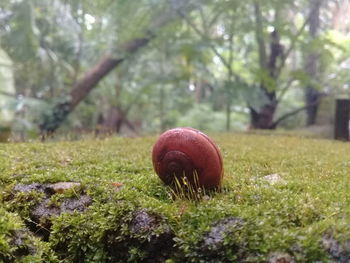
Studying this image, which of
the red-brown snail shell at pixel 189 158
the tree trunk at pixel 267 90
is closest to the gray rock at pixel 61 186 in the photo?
the red-brown snail shell at pixel 189 158

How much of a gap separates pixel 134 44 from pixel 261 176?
22.7 ft

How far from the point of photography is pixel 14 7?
7250mm

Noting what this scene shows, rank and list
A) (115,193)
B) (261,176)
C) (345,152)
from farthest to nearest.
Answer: (345,152) → (261,176) → (115,193)

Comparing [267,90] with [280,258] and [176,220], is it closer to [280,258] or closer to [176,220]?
[176,220]

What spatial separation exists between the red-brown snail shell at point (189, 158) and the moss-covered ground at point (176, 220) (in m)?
0.13

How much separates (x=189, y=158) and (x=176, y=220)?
1.43 feet

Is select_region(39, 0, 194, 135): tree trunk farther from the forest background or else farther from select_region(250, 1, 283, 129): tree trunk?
select_region(250, 1, 283, 129): tree trunk

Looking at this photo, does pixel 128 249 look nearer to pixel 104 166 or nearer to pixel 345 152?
pixel 104 166

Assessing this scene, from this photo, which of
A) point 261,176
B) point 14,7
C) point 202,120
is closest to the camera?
point 261,176

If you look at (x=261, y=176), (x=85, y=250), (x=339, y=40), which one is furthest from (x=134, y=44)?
(x=85, y=250)

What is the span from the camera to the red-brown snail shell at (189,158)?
2.29 metres

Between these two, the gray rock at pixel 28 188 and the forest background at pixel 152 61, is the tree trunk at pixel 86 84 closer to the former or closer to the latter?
the forest background at pixel 152 61

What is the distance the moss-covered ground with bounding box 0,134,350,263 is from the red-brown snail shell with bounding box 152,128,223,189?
129 mm

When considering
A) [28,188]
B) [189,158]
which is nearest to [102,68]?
[28,188]
